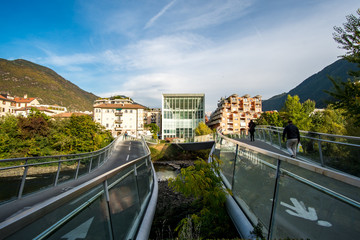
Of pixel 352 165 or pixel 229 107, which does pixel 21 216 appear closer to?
pixel 352 165

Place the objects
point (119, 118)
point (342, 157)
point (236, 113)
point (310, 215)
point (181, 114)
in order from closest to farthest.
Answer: point (310, 215) < point (342, 157) < point (181, 114) < point (236, 113) < point (119, 118)

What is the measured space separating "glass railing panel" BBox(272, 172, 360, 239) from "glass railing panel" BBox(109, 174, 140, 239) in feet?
7.25

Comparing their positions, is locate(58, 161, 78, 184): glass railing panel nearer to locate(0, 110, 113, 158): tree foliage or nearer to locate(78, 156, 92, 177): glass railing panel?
locate(78, 156, 92, 177): glass railing panel

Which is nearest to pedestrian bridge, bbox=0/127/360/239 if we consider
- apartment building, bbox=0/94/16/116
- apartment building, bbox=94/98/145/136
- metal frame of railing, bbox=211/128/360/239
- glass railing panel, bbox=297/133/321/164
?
metal frame of railing, bbox=211/128/360/239

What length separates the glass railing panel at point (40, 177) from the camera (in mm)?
6785

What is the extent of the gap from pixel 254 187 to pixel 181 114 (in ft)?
223

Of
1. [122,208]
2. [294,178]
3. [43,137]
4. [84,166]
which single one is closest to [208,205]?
[122,208]

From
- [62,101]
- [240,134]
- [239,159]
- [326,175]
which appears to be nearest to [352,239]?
[326,175]

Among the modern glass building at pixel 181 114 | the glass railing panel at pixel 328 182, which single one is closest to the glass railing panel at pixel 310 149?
the glass railing panel at pixel 328 182

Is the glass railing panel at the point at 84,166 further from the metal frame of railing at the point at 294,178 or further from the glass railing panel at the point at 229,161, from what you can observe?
the metal frame of railing at the point at 294,178

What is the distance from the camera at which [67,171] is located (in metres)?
9.58

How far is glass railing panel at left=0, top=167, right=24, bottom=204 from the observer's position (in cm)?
582

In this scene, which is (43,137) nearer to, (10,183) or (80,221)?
(10,183)

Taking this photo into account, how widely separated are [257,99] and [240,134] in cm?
7267
